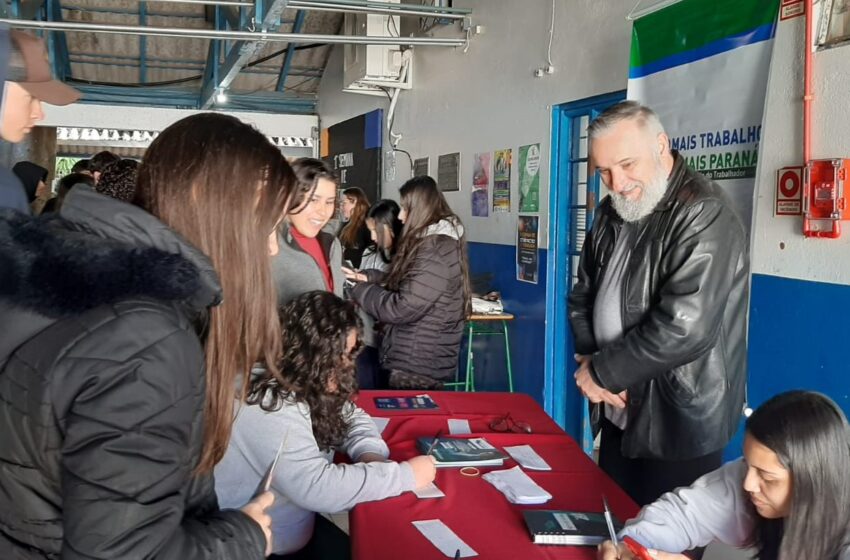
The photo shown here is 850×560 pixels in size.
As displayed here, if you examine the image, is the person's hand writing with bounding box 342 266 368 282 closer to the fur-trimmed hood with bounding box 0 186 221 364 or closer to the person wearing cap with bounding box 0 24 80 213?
the person wearing cap with bounding box 0 24 80 213

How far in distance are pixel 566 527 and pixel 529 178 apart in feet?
9.63

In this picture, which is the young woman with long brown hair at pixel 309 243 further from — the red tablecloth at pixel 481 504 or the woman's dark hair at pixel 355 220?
the woman's dark hair at pixel 355 220

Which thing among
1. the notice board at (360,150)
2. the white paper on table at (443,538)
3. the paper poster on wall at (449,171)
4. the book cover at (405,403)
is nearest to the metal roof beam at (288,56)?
the notice board at (360,150)

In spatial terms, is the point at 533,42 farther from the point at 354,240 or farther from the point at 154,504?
the point at 154,504

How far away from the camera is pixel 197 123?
39.5 inches

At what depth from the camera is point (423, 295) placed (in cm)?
307

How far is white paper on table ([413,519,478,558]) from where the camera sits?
1.39 metres

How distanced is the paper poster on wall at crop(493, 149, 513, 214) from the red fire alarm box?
2375 millimetres

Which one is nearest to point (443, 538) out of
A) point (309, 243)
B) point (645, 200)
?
point (645, 200)

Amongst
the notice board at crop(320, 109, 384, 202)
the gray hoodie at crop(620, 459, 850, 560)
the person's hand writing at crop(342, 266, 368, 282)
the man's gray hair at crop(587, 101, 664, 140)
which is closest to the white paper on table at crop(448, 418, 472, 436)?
the gray hoodie at crop(620, 459, 850, 560)

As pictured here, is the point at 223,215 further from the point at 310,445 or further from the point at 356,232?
the point at 356,232

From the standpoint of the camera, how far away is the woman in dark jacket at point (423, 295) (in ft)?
10.1

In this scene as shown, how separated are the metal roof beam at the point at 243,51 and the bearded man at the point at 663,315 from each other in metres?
3.14

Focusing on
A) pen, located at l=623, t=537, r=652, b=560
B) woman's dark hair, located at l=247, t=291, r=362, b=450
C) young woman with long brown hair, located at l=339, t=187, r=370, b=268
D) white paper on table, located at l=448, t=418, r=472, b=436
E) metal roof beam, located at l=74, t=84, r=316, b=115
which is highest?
metal roof beam, located at l=74, t=84, r=316, b=115
